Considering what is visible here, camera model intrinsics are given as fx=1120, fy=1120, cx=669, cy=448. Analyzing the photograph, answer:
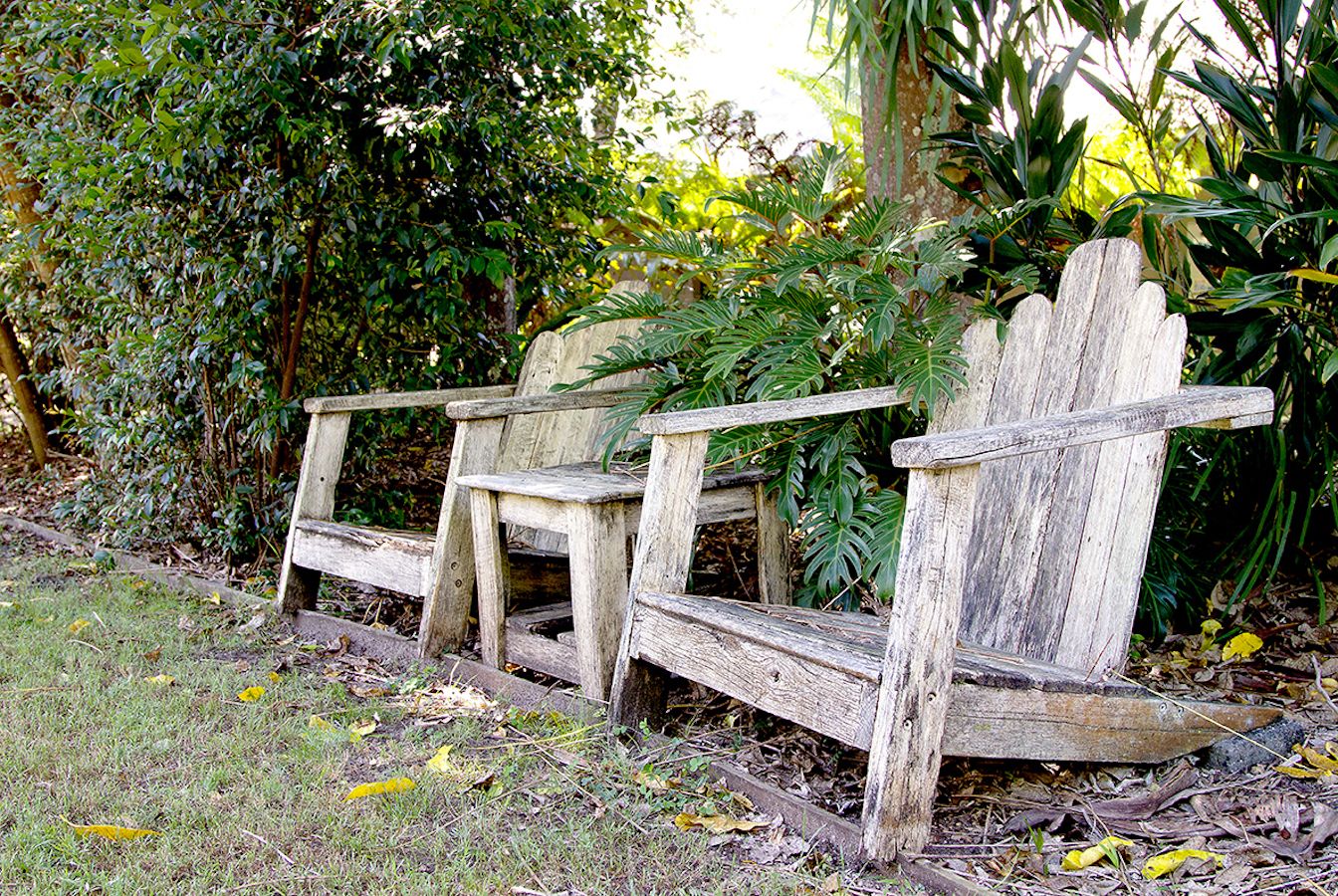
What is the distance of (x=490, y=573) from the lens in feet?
10.2

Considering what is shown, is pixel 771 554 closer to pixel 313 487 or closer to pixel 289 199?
pixel 313 487

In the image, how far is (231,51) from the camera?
3.61 metres

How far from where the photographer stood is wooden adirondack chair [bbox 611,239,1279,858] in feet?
6.40

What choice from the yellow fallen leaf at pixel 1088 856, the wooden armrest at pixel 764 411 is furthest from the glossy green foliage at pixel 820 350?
the yellow fallen leaf at pixel 1088 856

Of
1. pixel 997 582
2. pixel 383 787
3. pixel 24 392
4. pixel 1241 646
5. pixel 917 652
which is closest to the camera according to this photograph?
pixel 917 652

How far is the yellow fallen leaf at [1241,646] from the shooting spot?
9.50 ft

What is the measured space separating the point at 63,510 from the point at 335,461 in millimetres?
2117

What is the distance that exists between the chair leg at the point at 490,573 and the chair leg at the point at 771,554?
73 cm

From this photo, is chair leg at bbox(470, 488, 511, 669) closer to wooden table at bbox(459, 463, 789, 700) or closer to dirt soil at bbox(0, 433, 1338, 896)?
wooden table at bbox(459, 463, 789, 700)

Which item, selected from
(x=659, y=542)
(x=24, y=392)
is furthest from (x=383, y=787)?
(x=24, y=392)

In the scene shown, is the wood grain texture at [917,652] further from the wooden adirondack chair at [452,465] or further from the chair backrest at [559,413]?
the chair backrest at [559,413]

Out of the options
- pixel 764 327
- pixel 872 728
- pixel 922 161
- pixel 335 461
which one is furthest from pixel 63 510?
pixel 872 728

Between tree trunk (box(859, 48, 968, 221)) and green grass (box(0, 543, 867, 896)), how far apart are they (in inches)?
83.3

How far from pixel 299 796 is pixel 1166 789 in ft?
5.82
